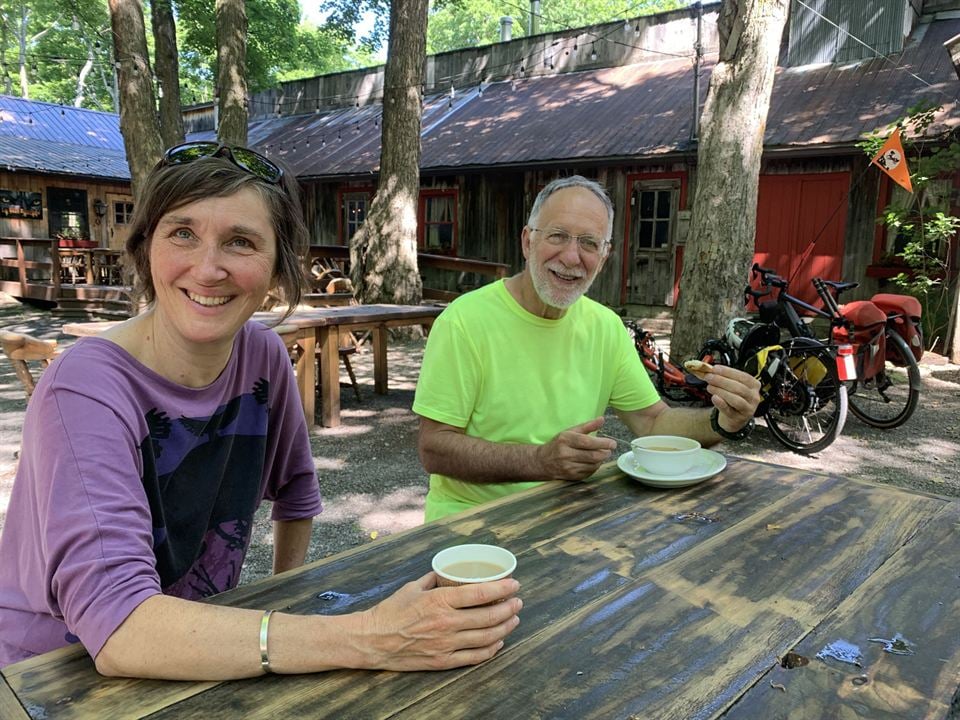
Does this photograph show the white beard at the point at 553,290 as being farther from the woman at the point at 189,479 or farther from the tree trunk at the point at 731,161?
the tree trunk at the point at 731,161

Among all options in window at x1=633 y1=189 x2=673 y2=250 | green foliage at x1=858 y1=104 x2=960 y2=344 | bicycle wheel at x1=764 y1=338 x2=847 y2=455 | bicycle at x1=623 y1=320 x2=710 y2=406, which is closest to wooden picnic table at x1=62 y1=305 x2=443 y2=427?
bicycle at x1=623 y1=320 x2=710 y2=406

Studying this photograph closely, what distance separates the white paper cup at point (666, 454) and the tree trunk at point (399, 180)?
8007 millimetres

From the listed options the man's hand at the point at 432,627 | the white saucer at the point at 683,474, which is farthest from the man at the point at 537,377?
the man's hand at the point at 432,627

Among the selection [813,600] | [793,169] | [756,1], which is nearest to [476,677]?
[813,600]

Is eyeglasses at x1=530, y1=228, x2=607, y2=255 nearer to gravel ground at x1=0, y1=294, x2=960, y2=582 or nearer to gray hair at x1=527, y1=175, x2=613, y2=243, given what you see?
gray hair at x1=527, y1=175, x2=613, y2=243

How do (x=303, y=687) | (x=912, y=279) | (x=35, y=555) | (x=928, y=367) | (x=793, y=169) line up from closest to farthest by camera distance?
(x=303, y=687) → (x=35, y=555) → (x=928, y=367) → (x=912, y=279) → (x=793, y=169)

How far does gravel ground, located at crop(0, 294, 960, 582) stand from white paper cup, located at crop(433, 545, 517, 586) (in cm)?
234

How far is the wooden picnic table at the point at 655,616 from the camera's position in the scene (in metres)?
0.98

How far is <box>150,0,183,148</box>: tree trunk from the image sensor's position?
43.2ft

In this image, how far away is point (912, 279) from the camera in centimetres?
952

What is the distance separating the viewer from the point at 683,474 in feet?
6.45

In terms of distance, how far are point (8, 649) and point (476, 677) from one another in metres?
0.88

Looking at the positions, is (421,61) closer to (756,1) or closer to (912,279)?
(756,1)

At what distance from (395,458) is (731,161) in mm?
3862
